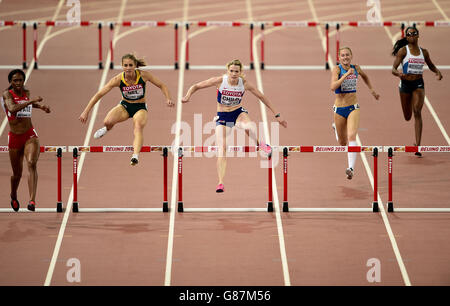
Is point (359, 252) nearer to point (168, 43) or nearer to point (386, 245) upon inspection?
point (386, 245)

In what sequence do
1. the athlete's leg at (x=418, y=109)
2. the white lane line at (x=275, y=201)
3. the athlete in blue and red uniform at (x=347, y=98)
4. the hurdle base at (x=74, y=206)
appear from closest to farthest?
1. the white lane line at (x=275, y=201)
2. the hurdle base at (x=74, y=206)
3. the athlete in blue and red uniform at (x=347, y=98)
4. the athlete's leg at (x=418, y=109)

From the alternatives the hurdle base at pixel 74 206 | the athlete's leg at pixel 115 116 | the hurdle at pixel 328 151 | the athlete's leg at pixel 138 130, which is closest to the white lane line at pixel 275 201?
the hurdle at pixel 328 151

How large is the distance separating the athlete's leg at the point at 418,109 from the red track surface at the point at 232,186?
0.39 metres

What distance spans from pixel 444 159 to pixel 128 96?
5931 mm

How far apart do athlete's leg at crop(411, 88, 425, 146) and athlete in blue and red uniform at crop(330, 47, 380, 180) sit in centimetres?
195

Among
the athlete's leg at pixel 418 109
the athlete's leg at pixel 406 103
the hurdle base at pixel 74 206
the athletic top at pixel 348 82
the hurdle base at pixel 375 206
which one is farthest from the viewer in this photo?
the athlete's leg at pixel 406 103

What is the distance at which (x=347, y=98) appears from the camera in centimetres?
1839

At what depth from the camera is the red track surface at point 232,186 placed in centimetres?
1561

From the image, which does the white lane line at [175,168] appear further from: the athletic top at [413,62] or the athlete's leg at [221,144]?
the athletic top at [413,62]

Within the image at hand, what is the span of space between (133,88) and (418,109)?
557cm

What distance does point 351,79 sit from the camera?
59.9 ft

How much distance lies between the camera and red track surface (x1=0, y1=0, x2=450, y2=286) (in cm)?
1561

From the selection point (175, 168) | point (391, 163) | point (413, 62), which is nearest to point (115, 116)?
point (175, 168)
